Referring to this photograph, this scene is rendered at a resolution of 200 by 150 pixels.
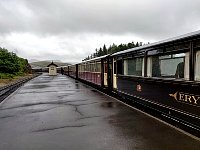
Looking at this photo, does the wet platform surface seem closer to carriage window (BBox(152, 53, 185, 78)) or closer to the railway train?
the railway train

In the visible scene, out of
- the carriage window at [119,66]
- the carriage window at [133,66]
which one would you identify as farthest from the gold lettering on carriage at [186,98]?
the carriage window at [119,66]

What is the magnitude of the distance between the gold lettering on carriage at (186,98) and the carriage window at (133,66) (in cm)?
380

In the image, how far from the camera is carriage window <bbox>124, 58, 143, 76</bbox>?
522 inches

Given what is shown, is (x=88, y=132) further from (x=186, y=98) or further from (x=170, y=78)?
(x=170, y=78)

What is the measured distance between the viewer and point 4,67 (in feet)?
181

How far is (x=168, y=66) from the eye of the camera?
1000 cm

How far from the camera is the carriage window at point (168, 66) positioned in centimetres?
907

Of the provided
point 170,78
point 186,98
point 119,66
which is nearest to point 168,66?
point 170,78

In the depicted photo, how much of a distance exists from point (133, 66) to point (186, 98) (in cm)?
604

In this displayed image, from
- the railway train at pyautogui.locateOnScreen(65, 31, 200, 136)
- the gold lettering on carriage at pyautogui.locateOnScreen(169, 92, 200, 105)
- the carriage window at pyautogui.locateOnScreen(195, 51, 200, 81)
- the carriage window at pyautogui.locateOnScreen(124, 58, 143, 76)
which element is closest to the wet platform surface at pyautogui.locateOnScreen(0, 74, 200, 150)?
the railway train at pyautogui.locateOnScreen(65, 31, 200, 136)

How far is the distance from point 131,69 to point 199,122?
700cm

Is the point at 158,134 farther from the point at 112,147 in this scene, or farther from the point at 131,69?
the point at 131,69

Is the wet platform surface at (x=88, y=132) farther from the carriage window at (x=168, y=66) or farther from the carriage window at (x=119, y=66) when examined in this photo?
the carriage window at (x=119, y=66)

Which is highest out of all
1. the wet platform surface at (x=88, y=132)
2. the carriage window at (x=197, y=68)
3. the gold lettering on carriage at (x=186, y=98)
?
the carriage window at (x=197, y=68)
